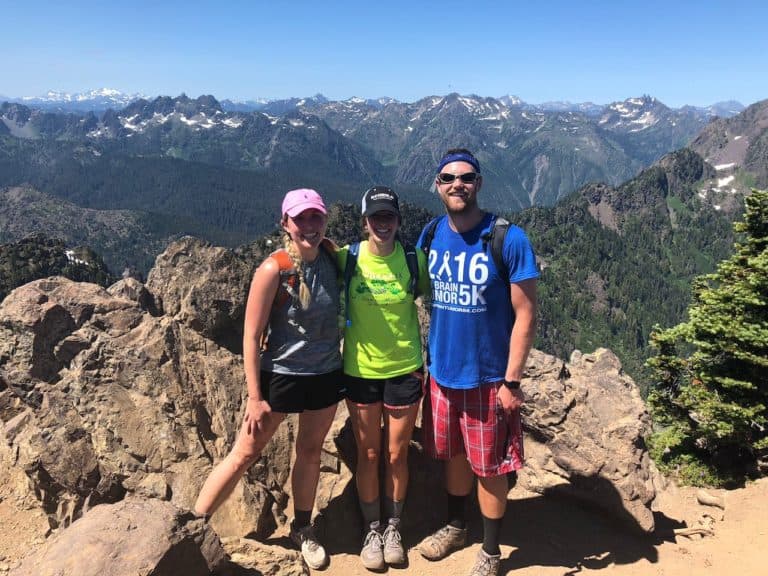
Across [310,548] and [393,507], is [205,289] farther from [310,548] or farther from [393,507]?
[393,507]

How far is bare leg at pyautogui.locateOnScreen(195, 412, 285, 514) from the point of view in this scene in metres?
6.57

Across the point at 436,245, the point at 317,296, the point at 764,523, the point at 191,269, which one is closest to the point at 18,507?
the point at 191,269

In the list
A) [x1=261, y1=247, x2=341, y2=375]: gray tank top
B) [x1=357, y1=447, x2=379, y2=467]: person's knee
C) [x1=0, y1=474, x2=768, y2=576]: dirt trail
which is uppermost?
[x1=261, y1=247, x2=341, y2=375]: gray tank top

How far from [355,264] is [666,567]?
6.50 meters

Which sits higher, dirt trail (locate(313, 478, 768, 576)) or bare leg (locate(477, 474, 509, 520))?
bare leg (locate(477, 474, 509, 520))

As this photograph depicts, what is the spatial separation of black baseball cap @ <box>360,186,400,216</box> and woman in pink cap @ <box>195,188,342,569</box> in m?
0.59

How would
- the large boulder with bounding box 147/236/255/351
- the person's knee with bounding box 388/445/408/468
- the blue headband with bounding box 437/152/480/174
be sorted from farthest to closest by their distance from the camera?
the large boulder with bounding box 147/236/255/351, the person's knee with bounding box 388/445/408/468, the blue headband with bounding box 437/152/480/174

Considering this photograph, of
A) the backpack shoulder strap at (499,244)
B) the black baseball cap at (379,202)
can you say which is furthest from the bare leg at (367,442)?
the black baseball cap at (379,202)

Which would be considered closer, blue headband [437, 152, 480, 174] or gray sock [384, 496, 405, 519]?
blue headband [437, 152, 480, 174]

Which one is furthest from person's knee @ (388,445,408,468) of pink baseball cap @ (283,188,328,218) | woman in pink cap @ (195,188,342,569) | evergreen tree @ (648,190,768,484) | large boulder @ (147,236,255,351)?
evergreen tree @ (648,190,768,484)

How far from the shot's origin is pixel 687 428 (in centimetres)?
1622

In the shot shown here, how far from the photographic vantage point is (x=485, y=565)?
7.05m

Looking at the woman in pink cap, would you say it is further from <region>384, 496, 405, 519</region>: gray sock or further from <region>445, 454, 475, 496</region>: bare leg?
<region>445, 454, 475, 496</region>: bare leg

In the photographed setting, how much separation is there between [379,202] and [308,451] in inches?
139
